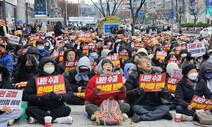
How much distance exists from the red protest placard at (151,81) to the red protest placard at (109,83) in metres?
0.55

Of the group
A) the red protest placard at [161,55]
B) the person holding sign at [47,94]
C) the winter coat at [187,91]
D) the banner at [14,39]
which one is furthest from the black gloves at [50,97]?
the banner at [14,39]

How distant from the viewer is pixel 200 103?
7.06m

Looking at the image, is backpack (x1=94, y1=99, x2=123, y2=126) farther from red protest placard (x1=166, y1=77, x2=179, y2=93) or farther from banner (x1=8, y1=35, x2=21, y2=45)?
banner (x1=8, y1=35, x2=21, y2=45)

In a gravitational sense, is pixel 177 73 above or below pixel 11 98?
above

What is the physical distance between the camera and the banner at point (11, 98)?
6.43m

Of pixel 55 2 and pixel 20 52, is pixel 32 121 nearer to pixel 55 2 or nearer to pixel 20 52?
pixel 20 52

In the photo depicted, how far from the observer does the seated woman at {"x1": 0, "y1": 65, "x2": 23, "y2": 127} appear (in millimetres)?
6652

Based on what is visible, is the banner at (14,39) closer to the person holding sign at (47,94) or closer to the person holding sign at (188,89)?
the person holding sign at (47,94)

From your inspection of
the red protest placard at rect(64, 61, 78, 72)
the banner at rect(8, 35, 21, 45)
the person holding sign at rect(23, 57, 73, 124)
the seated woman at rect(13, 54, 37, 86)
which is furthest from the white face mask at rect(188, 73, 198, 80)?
the banner at rect(8, 35, 21, 45)

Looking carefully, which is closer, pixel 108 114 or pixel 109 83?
pixel 109 83

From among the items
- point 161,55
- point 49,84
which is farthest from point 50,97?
point 161,55

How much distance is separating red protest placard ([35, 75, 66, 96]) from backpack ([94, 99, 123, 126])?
0.75 metres

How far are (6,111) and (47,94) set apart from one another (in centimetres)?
71

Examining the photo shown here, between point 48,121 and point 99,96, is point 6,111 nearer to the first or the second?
point 48,121
